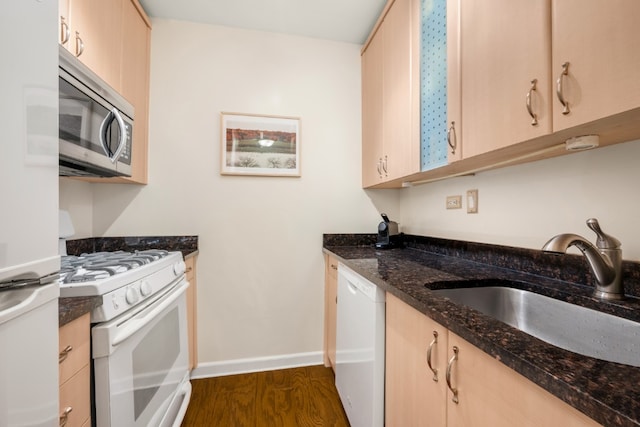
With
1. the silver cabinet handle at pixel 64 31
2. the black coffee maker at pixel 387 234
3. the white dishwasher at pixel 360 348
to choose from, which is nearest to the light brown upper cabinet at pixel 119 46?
the silver cabinet handle at pixel 64 31

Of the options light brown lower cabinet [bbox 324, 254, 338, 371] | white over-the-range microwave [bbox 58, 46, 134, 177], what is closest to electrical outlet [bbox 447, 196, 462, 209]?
light brown lower cabinet [bbox 324, 254, 338, 371]

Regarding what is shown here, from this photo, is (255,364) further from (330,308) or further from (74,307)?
(74,307)

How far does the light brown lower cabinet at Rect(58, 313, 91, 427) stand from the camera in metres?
0.71

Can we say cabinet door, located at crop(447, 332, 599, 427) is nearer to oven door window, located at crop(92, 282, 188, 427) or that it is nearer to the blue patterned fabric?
the blue patterned fabric

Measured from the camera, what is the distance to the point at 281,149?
2.05m

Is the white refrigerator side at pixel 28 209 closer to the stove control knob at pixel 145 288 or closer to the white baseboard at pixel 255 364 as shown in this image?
the stove control knob at pixel 145 288

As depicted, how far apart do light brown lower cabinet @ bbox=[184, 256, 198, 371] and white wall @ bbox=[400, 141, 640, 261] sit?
1749 millimetres

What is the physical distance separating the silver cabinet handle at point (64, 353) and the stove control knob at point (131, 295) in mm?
232

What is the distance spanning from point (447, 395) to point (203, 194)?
187 centimetres

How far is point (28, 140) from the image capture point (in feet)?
1.57

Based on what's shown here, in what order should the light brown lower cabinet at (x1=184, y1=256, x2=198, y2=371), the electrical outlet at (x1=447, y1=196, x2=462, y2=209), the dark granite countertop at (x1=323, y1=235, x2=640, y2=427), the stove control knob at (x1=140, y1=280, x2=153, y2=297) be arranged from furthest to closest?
the light brown lower cabinet at (x1=184, y1=256, x2=198, y2=371) < the electrical outlet at (x1=447, y1=196, x2=462, y2=209) < the stove control knob at (x1=140, y1=280, x2=153, y2=297) < the dark granite countertop at (x1=323, y1=235, x2=640, y2=427)

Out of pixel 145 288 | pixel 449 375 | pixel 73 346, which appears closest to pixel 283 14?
pixel 145 288

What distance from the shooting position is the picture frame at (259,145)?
198 centimetres

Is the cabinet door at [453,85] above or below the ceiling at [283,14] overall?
below
